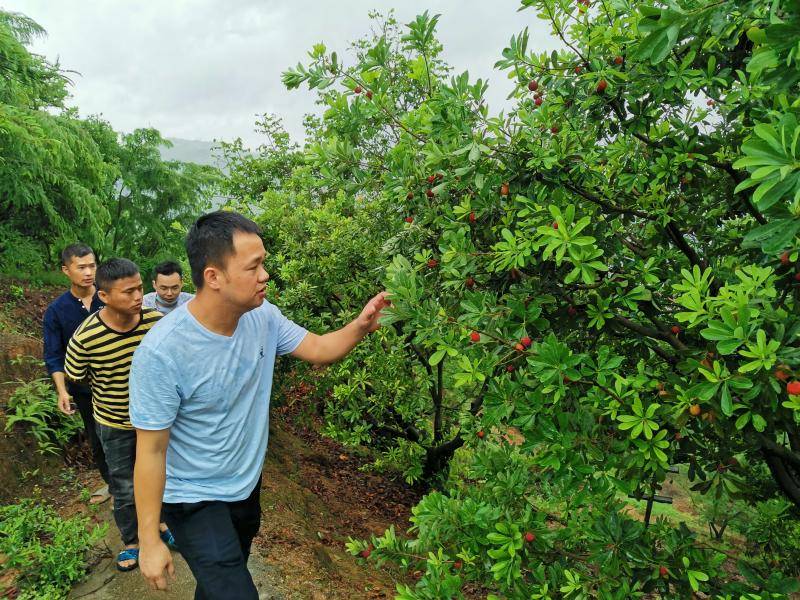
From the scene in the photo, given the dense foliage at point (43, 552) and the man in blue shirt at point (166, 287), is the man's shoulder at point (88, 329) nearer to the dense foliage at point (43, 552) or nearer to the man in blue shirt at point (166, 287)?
the man in blue shirt at point (166, 287)

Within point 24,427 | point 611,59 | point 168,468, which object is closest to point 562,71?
point 611,59

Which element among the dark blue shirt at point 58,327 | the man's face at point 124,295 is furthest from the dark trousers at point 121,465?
the dark blue shirt at point 58,327

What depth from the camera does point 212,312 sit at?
2.49 meters

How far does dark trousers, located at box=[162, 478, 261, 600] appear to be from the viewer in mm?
2359

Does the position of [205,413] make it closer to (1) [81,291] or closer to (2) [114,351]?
(2) [114,351]

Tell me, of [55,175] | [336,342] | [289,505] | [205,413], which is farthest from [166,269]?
[55,175]

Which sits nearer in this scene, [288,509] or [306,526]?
[306,526]

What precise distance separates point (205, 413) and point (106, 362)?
1450 mm

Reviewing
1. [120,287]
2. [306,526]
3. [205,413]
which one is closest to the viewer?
[205,413]

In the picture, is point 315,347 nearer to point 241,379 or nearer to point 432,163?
point 241,379

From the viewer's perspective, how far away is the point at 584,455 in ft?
7.20

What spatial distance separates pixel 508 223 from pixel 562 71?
1043 mm

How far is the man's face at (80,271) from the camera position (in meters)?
4.44

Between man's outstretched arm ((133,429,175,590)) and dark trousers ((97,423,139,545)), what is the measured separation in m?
1.46
